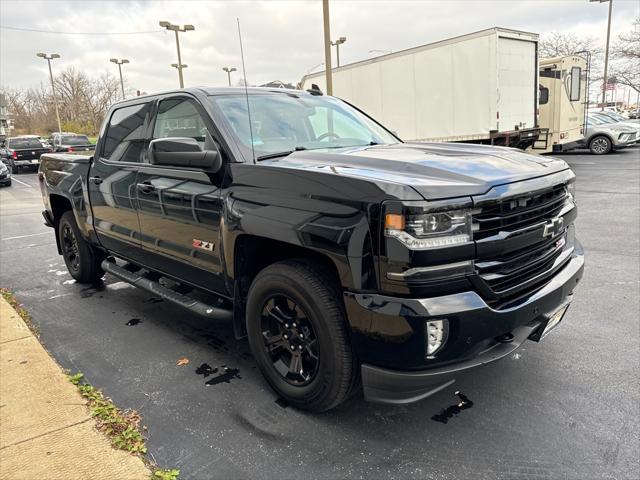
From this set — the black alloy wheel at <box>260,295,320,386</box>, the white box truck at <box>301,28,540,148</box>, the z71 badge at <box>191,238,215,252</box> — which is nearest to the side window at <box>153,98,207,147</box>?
the z71 badge at <box>191,238,215,252</box>

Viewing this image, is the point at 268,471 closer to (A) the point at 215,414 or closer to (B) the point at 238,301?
(A) the point at 215,414

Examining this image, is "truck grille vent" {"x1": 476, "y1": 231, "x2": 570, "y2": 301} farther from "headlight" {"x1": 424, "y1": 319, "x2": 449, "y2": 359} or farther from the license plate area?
"headlight" {"x1": 424, "y1": 319, "x2": 449, "y2": 359}

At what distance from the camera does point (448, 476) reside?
233 cm

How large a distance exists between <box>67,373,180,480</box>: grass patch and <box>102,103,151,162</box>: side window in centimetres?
187

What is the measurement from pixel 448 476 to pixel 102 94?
237 ft

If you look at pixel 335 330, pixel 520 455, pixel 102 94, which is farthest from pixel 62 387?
pixel 102 94

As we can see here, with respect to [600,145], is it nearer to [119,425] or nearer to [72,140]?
[119,425]

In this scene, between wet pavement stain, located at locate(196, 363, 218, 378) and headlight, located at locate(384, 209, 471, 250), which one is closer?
headlight, located at locate(384, 209, 471, 250)

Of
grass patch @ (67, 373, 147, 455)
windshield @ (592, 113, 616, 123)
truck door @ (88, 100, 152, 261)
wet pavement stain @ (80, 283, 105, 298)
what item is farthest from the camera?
windshield @ (592, 113, 616, 123)

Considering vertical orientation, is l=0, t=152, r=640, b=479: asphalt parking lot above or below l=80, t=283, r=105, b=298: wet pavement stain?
below

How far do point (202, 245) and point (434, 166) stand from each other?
1.62 m

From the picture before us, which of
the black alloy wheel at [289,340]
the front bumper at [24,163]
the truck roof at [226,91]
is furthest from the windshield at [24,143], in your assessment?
the black alloy wheel at [289,340]

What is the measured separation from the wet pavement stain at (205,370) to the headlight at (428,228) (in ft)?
6.23

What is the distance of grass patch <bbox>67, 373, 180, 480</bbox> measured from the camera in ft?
8.07
